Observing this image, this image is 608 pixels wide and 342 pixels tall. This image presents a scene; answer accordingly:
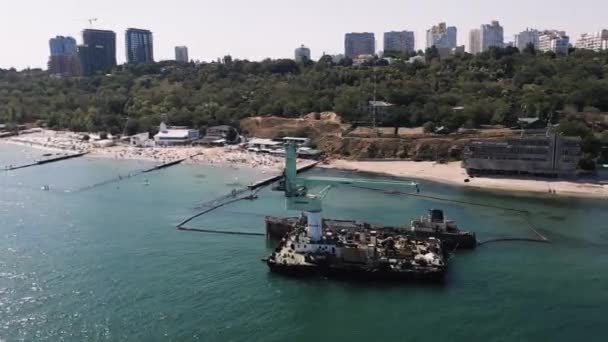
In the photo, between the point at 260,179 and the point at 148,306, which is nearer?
the point at 148,306

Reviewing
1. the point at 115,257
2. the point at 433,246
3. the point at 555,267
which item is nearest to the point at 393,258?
the point at 433,246

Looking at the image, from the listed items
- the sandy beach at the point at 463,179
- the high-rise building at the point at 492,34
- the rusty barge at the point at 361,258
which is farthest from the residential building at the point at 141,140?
the high-rise building at the point at 492,34

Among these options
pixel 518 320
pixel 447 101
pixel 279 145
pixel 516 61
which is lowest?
pixel 518 320

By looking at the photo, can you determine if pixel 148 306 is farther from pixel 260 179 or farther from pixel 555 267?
pixel 260 179

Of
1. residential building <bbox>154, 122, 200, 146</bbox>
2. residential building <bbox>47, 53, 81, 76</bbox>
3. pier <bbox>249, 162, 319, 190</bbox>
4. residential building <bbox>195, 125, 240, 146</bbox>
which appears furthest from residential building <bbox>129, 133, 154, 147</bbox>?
residential building <bbox>47, 53, 81, 76</bbox>

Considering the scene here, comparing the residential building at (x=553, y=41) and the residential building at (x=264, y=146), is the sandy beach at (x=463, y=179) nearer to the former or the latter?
the residential building at (x=264, y=146)

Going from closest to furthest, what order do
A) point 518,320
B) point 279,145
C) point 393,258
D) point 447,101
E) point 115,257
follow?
point 518,320
point 393,258
point 115,257
point 279,145
point 447,101
